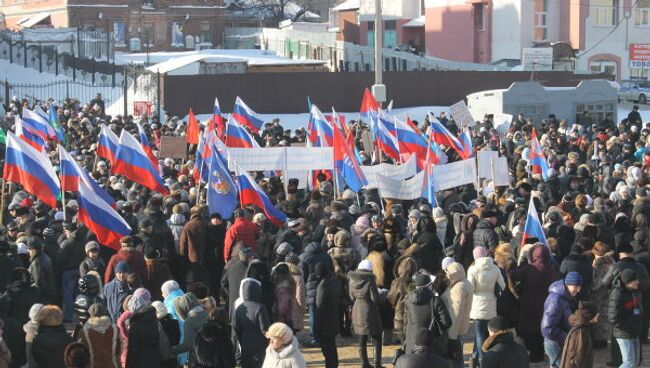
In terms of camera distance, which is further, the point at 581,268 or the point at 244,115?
the point at 244,115

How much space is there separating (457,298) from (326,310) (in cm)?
143

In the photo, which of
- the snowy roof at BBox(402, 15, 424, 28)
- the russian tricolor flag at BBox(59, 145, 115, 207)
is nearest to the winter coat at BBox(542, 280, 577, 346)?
the russian tricolor flag at BBox(59, 145, 115, 207)

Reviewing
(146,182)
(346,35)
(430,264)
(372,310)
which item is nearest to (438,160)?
(146,182)

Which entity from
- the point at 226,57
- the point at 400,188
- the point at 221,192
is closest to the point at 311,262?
the point at 221,192

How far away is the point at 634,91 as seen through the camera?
166 feet

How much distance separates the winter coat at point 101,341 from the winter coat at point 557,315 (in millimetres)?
3981

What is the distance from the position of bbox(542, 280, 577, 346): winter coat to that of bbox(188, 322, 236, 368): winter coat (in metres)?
3.11

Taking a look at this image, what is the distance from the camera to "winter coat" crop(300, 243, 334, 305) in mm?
13555

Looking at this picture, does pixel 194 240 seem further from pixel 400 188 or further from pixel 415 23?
pixel 415 23

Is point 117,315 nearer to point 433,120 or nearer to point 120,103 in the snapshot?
point 433,120

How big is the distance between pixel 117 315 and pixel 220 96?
29985mm

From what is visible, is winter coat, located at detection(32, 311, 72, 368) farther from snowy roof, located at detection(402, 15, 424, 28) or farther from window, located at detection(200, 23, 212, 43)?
window, located at detection(200, 23, 212, 43)

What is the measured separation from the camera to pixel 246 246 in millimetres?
14156

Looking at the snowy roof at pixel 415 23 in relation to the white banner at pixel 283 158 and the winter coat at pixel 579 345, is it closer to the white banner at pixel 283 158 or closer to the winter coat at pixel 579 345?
the white banner at pixel 283 158
